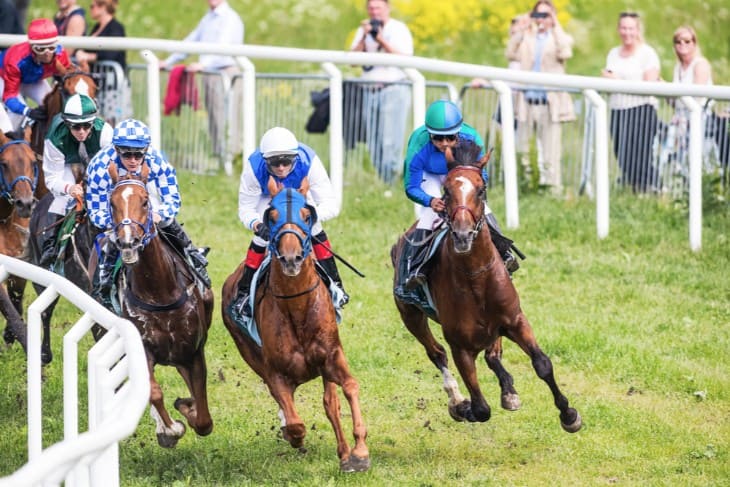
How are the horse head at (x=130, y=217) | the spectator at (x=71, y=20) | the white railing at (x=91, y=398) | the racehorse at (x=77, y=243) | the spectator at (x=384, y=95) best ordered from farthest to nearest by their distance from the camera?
the spectator at (x=71, y=20), the spectator at (x=384, y=95), the racehorse at (x=77, y=243), the horse head at (x=130, y=217), the white railing at (x=91, y=398)

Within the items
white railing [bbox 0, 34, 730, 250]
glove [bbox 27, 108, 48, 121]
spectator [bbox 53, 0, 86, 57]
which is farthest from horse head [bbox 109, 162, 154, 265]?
spectator [bbox 53, 0, 86, 57]

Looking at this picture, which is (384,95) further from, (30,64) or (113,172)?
(113,172)

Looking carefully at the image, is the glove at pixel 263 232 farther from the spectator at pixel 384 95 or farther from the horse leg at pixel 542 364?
the spectator at pixel 384 95

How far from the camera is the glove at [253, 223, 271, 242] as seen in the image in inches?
331

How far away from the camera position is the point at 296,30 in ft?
83.4

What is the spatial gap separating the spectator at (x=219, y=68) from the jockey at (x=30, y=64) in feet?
10.5

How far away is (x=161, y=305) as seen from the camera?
29.6 ft

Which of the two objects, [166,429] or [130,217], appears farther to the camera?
[166,429]

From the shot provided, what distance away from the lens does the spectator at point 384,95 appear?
51.2ft

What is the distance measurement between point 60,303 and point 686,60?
261 inches

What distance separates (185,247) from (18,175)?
2.51 m

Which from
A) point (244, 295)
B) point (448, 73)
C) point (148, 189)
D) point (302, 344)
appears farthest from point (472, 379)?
point (448, 73)

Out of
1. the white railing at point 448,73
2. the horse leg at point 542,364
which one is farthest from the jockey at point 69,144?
the white railing at point 448,73

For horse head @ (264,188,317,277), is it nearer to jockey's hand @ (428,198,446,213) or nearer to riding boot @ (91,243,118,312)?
jockey's hand @ (428,198,446,213)
